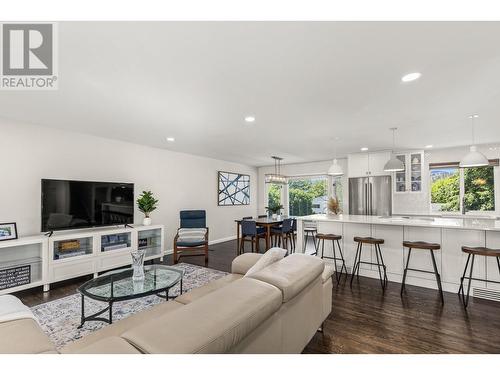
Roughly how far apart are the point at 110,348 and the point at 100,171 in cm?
427

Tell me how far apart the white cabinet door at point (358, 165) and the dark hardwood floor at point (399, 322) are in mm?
3246

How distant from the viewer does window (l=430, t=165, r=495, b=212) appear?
5.24m

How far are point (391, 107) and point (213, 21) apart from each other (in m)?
2.45

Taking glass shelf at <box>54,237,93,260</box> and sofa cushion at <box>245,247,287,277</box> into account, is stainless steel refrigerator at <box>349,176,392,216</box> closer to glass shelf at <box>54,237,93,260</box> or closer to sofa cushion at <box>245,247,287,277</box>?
sofa cushion at <box>245,247,287,277</box>

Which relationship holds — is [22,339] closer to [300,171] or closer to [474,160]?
[474,160]

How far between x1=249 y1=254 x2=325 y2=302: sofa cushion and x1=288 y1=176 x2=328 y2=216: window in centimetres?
596

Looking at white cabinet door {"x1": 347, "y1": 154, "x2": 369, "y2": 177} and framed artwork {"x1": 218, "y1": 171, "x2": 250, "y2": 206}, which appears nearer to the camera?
white cabinet door {"x1": 347, "y1": 154, "x2": 369, "y2": 177}

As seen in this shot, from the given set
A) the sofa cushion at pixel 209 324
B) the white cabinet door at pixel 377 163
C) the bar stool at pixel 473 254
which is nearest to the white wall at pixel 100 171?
the sofa cushion at pixel 209 324

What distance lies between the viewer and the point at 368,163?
595cm

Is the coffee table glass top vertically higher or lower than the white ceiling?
lower

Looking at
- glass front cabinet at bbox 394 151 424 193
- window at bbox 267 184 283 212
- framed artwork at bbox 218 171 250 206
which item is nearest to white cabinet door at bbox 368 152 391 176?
glass front cabinet at bbox 394 151 424 193

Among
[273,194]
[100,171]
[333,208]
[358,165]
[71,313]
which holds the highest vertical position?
[358,165]

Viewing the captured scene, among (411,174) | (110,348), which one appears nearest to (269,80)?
(110,348)

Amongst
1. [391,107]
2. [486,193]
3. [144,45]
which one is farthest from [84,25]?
[486,193]
